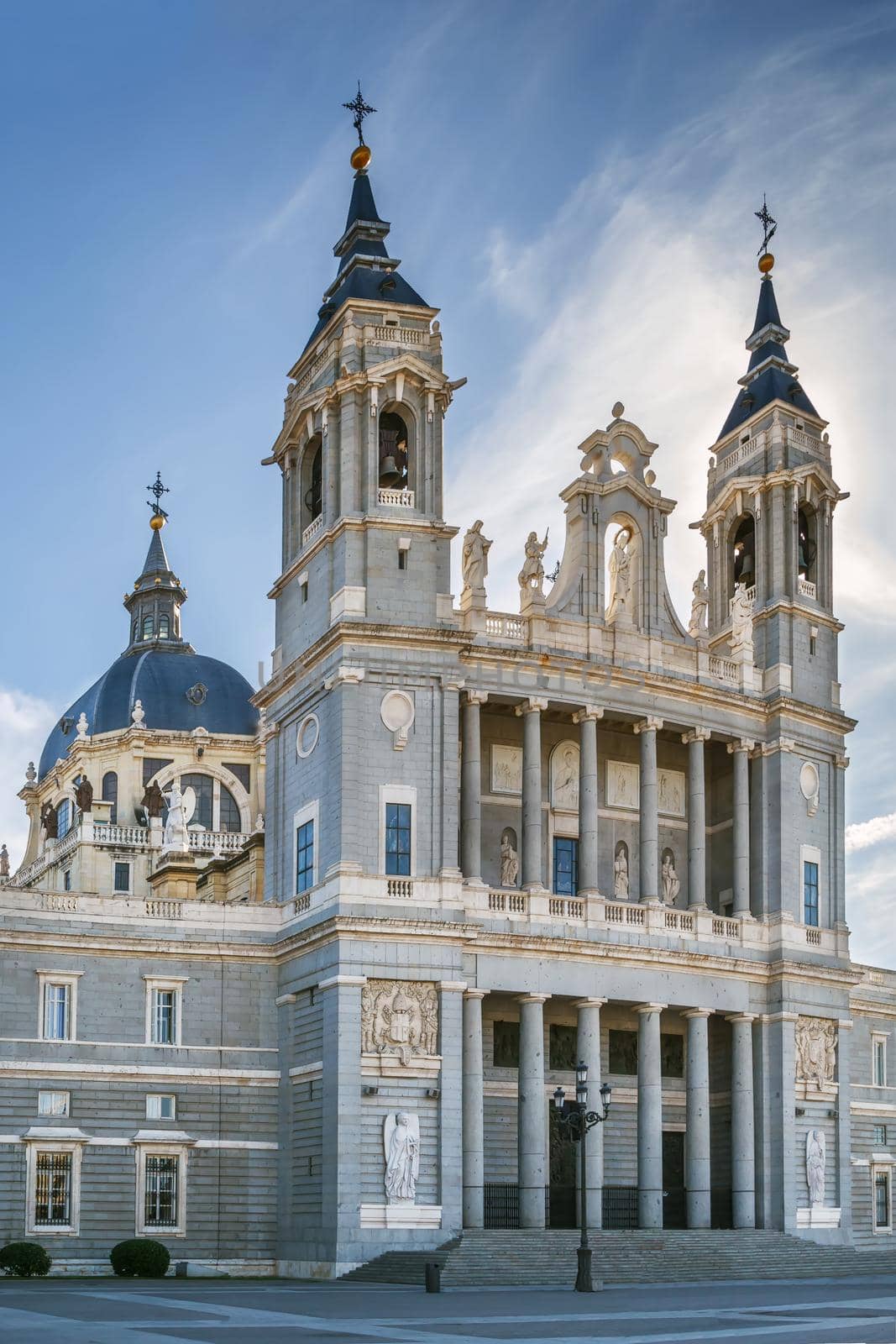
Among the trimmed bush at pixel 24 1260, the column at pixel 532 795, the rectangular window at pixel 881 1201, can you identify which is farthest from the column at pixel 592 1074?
the trimmed bush at pixel 24 1260

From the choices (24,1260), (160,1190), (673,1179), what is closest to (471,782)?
(160,1190)

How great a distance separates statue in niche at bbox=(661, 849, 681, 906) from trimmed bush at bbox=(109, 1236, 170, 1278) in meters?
20.9

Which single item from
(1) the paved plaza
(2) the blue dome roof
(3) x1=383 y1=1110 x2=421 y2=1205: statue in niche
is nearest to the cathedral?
(3) x1=383 y1=1110 x2=421 y2=1205: statue in niche

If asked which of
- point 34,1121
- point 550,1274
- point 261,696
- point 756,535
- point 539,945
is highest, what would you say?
point 756,535

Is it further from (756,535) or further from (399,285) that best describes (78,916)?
(756,535)

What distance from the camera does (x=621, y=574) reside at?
201ft

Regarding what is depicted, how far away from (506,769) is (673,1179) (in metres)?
14.4

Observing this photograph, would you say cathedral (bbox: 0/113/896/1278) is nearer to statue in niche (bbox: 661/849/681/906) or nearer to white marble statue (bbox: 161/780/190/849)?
statue in niche (bbox: 661/849/681/906)

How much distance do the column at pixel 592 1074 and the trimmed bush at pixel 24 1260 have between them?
16.1 meters

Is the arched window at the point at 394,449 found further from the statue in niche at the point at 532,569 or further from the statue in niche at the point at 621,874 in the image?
the statue in niche at the point at 621,874

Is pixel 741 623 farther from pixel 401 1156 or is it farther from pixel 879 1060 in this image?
pixel 401 1156

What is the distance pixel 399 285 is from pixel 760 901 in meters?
23.1

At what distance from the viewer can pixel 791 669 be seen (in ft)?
208

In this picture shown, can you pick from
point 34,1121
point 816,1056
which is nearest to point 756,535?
point 816,1056
